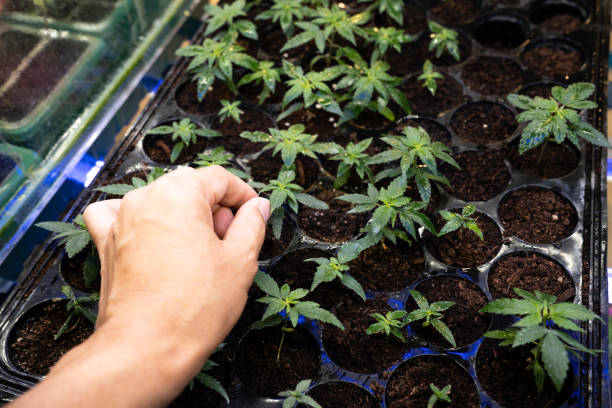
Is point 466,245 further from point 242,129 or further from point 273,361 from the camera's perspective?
point 242,129

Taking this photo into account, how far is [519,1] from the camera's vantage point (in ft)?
9.94

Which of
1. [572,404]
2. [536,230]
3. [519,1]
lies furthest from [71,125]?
[519,1]

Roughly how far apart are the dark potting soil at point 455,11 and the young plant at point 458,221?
140cm

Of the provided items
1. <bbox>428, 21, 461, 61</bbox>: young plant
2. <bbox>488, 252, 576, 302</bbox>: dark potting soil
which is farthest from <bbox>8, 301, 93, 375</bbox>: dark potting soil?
<bbox>428, 21, 461, 61</bbox>: young plant

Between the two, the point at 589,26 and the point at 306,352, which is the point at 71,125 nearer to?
the point at 306,352

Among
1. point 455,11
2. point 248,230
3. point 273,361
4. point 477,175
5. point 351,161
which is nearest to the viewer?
point 248,230

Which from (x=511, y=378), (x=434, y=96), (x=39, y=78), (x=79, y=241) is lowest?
(x=511, y=378)

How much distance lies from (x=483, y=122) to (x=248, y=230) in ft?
4.67

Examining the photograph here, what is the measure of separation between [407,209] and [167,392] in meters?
1.08

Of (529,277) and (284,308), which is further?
(529,277)

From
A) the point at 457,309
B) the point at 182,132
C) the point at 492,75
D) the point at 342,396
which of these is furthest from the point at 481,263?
the point at 182,132

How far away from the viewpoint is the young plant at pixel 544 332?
5.09 ft

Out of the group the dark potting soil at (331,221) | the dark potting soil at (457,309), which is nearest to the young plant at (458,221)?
the dark potting soil at (457,309)

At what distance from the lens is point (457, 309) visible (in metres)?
1.93
